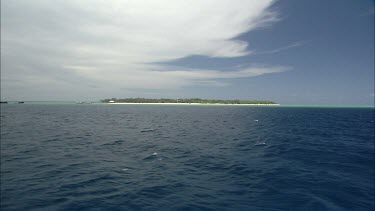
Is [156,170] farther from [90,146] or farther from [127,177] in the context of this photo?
[90,146]

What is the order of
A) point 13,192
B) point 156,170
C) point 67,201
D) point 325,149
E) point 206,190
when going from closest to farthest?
1. point 67,201
2. point 13,192
3. point 206,190
4. point 156,170
5. point 325,149

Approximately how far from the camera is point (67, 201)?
1227 cm

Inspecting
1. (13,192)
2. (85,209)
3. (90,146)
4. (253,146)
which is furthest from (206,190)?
(90,146)

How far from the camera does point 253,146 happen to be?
2909cm

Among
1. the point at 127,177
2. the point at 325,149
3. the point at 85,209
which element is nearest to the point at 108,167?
the point at 127,177

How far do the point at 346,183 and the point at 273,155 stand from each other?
8.59 meters

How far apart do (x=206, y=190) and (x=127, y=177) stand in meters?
5.96

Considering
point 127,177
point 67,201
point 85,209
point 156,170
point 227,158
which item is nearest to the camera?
point 85,209

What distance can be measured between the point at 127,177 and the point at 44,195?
523 centimetres

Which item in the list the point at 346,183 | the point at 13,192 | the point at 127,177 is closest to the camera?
the point at 13,192

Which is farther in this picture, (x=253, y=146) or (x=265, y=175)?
(x=253, y=146)

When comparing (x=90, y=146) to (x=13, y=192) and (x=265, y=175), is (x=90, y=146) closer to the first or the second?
(x=13, y=192)

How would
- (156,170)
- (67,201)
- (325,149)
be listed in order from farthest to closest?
(325,149) → (156,170) → (67,201)

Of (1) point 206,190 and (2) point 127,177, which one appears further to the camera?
(2) point 127,177
